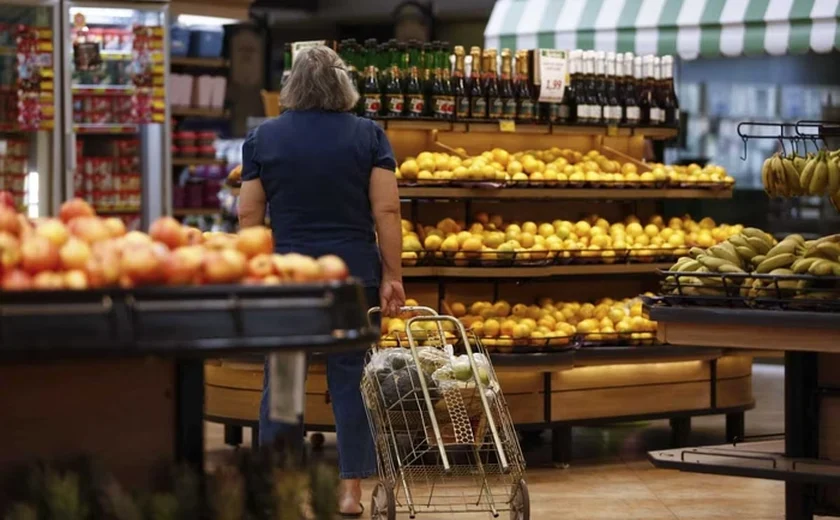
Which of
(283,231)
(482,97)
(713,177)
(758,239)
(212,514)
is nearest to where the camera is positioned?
(212,514)

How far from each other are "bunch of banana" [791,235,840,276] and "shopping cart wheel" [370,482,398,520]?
1572mm

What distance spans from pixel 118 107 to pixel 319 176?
4860 mm

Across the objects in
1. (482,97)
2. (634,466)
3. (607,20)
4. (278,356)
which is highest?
(607,20)

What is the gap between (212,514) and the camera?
2879mm

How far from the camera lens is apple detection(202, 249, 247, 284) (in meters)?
2.88

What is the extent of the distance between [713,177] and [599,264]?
100 cm

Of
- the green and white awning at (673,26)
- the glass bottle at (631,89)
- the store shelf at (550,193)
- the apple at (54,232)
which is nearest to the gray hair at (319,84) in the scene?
the store shelf at (550,193)

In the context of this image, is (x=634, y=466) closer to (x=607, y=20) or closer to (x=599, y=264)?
(x=599, y=264)

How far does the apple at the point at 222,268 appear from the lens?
288 centimetres

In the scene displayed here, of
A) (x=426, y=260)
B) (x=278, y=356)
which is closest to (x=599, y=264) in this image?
(x=426, y=260)

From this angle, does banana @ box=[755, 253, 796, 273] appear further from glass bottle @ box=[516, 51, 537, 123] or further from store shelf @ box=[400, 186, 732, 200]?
glass bottle @ box=[516, 51, 537, 123]

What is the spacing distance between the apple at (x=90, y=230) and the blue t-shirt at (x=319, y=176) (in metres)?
2.16

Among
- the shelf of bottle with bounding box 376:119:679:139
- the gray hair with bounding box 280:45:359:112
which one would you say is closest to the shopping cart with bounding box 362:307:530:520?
the gray hair with bounding box 280:45:359:112

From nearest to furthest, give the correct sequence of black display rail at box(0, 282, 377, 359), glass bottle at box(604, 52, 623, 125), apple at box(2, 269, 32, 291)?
black display rail at box(0, 282, 377, 359)
apple at box(2, 269, 32, 291)
glass bottle at box(604, 52, 623, 125)
